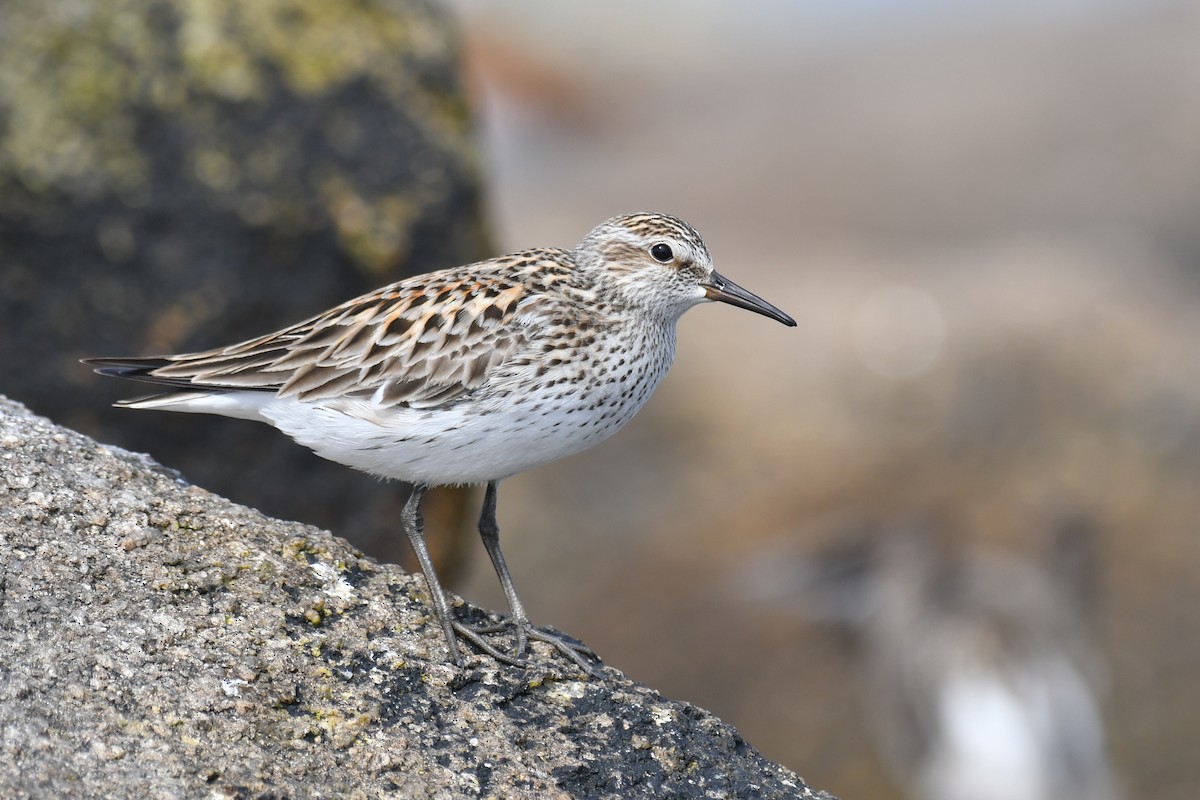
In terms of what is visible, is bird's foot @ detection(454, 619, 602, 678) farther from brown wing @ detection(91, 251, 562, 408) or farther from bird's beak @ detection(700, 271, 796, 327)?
bird's beak @ detection(700, 271, 796, 327)

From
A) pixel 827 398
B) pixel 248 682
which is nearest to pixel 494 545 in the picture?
pixel 248 682

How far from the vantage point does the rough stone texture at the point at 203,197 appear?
8.25 metres

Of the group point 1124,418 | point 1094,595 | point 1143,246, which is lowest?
point 1094,595

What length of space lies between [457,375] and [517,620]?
101 cm

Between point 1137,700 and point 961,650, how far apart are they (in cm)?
151

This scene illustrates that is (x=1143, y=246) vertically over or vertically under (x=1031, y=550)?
over

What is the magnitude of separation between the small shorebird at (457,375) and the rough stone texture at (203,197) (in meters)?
2.81

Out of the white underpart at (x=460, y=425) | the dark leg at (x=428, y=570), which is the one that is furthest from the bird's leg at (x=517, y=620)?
the white underpart at (x=460, y=425)

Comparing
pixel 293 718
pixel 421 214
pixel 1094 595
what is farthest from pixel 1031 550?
pixel 293 718

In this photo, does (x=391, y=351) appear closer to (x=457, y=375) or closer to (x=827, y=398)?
(x=457, y=375)

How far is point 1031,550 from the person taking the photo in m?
11.6

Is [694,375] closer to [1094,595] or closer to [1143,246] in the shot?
[1094,595]

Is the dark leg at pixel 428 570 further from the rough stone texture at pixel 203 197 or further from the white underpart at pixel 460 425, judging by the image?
the rough stone texture at pixel 203 197

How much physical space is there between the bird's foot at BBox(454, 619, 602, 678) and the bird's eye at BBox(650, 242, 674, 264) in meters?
1.79
